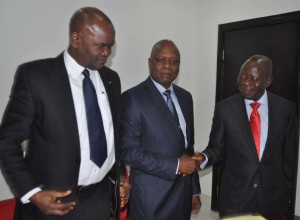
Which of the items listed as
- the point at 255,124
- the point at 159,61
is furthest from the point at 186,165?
the point at 159,61

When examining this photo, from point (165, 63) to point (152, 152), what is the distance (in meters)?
0.64

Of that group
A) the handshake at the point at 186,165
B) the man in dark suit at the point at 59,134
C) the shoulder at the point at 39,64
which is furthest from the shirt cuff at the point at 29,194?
the handshake at the point at 186,165

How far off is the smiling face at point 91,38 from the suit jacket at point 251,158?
114cm

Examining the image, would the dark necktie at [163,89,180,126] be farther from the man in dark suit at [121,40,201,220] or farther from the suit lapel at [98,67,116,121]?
the suit lapel at [98,67,116,121]

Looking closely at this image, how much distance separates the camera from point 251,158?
2086mm

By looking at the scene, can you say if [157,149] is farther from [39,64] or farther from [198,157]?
[39,64]

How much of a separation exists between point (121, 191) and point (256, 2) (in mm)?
2929

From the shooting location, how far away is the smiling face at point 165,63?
206cm

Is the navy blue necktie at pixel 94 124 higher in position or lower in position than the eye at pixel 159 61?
lower

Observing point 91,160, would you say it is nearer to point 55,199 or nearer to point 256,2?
point 55,199

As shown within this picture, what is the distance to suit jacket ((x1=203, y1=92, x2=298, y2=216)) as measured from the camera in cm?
207

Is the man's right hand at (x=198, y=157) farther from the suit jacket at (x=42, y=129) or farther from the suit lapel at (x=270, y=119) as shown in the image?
the suit jacket at (x=42, y=129)

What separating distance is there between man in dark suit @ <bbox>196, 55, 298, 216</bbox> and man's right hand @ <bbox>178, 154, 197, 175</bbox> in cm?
17

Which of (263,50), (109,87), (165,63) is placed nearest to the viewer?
(109,87)
